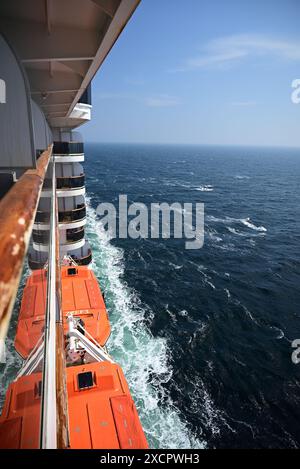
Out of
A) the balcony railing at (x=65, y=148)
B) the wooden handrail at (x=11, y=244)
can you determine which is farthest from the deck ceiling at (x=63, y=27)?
the balcony railing at (x=65, y=148)

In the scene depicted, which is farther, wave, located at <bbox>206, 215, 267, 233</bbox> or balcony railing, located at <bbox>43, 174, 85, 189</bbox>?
wave, located at <bbox>206, 215, 267, 233</bbox>

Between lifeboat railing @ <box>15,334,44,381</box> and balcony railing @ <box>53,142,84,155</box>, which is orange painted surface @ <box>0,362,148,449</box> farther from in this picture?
balcony railing @ <box>53,142,84,155</box>

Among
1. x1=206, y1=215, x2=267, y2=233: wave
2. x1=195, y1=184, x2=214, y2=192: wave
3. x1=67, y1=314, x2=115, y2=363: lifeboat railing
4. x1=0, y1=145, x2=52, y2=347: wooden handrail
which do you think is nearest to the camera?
x1=0, y1=145, x2=52, y2=347: wooden handrail

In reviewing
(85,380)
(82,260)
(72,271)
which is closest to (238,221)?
(82,260)

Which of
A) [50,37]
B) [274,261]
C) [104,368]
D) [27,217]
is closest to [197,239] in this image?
[274,261]

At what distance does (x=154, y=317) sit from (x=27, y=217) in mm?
24571

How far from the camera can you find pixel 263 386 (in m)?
19.6

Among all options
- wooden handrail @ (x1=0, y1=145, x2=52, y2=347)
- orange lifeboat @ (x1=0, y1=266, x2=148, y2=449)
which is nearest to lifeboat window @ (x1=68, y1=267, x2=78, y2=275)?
orange lifeboat @ (x1=0, y1=266, x2=148, y2=449)

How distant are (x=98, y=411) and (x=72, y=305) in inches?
347

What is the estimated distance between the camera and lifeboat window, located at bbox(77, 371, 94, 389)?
460 inches

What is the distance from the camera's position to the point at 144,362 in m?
20.0

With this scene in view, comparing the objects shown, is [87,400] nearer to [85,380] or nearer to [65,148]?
[85,380]

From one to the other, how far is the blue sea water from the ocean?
0.24 feet

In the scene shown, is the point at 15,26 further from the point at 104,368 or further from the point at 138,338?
the point at 138,338
